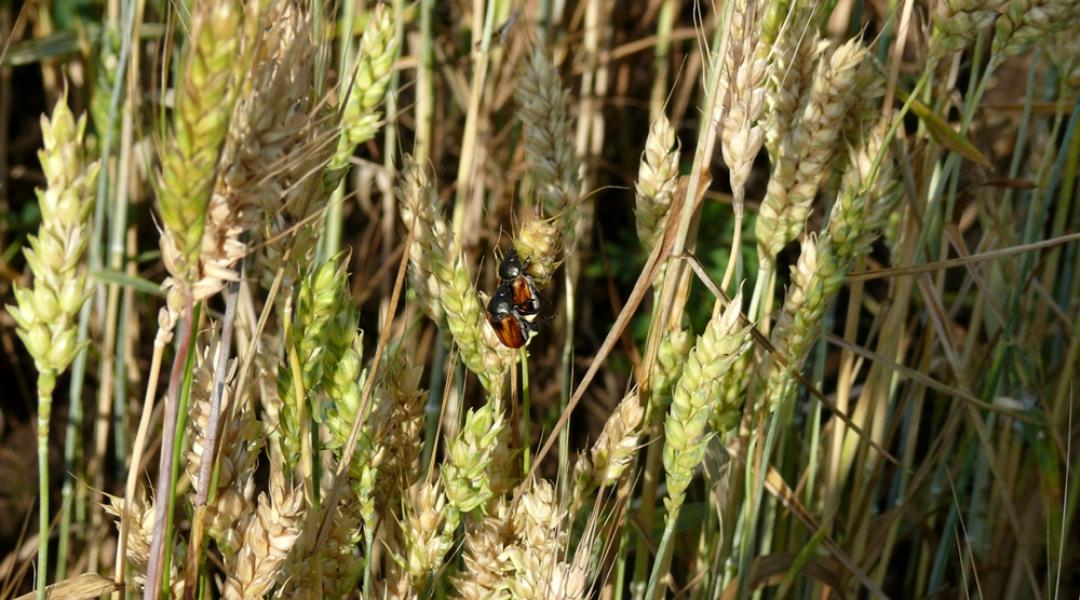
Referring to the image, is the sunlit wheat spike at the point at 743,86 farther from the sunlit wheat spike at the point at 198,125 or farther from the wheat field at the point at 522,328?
the sunlit wheat spike at the point at 198,125

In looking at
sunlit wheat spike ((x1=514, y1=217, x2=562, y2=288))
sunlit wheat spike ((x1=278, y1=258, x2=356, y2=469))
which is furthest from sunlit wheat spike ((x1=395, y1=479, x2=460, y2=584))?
sunlit wheat spike ((x1=514, y1=217, x2=562, y2=288))

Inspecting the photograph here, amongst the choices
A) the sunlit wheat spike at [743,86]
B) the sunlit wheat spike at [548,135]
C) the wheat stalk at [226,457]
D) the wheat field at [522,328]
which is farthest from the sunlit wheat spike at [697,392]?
the wheat stalk at [226,457]

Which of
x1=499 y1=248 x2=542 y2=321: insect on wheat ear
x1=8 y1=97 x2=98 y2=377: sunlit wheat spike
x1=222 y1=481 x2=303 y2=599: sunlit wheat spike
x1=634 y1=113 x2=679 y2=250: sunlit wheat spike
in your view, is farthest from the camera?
x1=499 y1=248 x2=542 y2=321: insect on wheat ear

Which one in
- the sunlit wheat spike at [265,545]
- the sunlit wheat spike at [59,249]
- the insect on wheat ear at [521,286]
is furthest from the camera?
the insect on wheat ear at [521,286]

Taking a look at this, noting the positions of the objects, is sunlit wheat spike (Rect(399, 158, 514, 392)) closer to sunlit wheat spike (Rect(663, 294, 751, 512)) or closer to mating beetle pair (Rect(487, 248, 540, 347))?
mating beetle pair (Rect(487, 248, 540, 347))

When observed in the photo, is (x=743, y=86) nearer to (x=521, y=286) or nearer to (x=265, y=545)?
(x=521, y=286)

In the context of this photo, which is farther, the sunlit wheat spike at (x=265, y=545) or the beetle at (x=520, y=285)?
the beetle at (x=520, y=285)

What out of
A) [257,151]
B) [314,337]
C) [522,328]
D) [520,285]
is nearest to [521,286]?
[520,285]

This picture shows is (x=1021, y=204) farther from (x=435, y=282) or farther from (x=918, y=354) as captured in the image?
(x=435, y=282)
